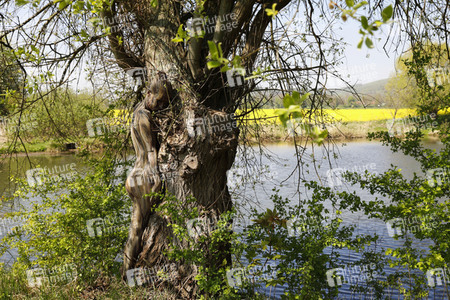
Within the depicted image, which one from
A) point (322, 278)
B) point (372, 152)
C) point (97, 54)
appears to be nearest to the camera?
point (322, 278)

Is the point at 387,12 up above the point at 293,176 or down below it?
above

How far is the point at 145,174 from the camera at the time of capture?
144 inches

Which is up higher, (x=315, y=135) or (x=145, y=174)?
(x=315, y=135)

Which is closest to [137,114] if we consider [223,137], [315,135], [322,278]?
[223,137]

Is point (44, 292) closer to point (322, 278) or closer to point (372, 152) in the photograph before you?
point (322, 278)

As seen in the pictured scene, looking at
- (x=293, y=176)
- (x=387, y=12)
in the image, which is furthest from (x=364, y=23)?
(x=293, y=176)

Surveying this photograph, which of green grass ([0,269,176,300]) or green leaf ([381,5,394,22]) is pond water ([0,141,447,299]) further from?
green leaf ([381,5,394,22])

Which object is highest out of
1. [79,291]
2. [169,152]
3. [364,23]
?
→ [364,23]

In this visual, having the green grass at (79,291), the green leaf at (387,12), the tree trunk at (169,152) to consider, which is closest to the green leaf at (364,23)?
the green leaf at (387,12)

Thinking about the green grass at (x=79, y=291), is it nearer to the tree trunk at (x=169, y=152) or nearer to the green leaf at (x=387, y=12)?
the tree trunk at (x=169, y=152)

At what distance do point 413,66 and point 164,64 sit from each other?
245 cm

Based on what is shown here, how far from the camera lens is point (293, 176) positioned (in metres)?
8.80

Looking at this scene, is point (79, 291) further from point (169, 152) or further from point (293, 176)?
point (293, 176)

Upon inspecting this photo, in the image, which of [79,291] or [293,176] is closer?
[79,291]
